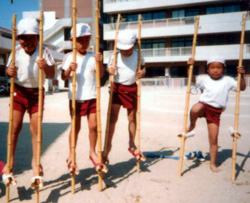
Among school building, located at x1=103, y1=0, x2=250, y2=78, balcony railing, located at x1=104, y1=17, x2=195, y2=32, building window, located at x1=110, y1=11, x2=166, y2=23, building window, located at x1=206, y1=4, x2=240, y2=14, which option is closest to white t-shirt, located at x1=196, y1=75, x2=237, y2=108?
school building, located at x1=103, y1=0, x2=250, y2=78

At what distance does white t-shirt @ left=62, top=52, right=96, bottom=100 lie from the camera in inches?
128

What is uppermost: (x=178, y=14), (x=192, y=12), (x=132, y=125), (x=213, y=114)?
(x=192, y=12)

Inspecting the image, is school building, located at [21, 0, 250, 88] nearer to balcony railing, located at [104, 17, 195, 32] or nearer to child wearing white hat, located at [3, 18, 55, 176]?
balcony railing, located at [104, 17, 195, 32]

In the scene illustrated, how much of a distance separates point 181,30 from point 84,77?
26912 millimetres

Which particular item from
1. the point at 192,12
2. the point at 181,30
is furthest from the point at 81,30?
the point at 192,12

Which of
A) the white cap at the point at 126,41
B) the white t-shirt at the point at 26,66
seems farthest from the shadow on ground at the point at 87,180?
the white cap at the point at 126,41

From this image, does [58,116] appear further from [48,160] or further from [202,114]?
[202,114]

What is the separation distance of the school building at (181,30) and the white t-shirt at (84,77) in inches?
1017

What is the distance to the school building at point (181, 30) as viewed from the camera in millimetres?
26281

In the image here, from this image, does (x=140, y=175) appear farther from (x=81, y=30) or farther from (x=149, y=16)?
(x=149, y=16)

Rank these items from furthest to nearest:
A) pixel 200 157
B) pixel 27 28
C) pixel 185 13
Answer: pixel 185 13 → pixel 200 157 → pixel 27 28

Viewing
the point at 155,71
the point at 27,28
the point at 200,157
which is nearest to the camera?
the point at 27,28

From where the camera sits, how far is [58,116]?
907 centimetres

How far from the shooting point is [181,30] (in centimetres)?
2797
